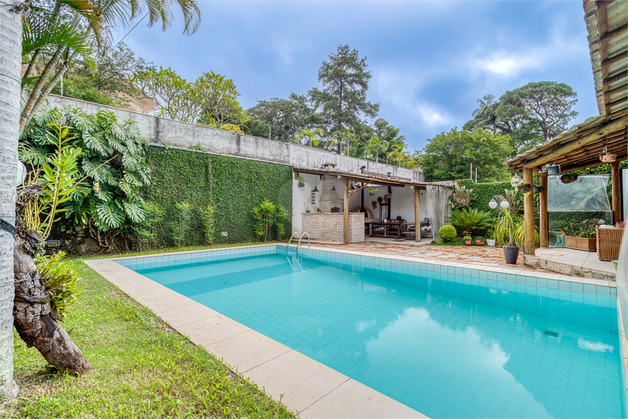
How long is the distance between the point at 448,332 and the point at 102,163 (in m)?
7.31

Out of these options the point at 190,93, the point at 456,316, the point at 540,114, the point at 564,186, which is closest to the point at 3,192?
the point at 456,316

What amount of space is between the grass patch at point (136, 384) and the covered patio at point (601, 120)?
339cm

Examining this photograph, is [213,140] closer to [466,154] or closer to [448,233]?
[448,233]

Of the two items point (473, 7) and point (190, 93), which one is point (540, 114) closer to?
point (473, 7)

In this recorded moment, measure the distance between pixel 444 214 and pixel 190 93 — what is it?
15.7 m

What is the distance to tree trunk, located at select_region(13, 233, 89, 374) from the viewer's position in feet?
5.07

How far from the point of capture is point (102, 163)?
6.18 meters

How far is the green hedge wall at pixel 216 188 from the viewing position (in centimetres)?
893

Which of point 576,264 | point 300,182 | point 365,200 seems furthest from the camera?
point 365,200

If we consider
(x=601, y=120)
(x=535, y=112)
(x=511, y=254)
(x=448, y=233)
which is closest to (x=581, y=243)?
(x=511, y=254)

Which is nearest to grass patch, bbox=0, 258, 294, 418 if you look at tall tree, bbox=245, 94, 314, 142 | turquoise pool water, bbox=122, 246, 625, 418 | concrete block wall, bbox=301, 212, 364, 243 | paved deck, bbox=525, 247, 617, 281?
turquoise pool water, bbox=122, 246, 625, 418

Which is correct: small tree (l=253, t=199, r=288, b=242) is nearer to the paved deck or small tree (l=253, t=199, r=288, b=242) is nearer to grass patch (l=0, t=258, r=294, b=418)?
the paved deck

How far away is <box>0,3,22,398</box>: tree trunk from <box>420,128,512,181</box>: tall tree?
20829 millimetres

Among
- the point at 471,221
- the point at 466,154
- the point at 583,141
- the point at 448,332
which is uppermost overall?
the point at 466,154
